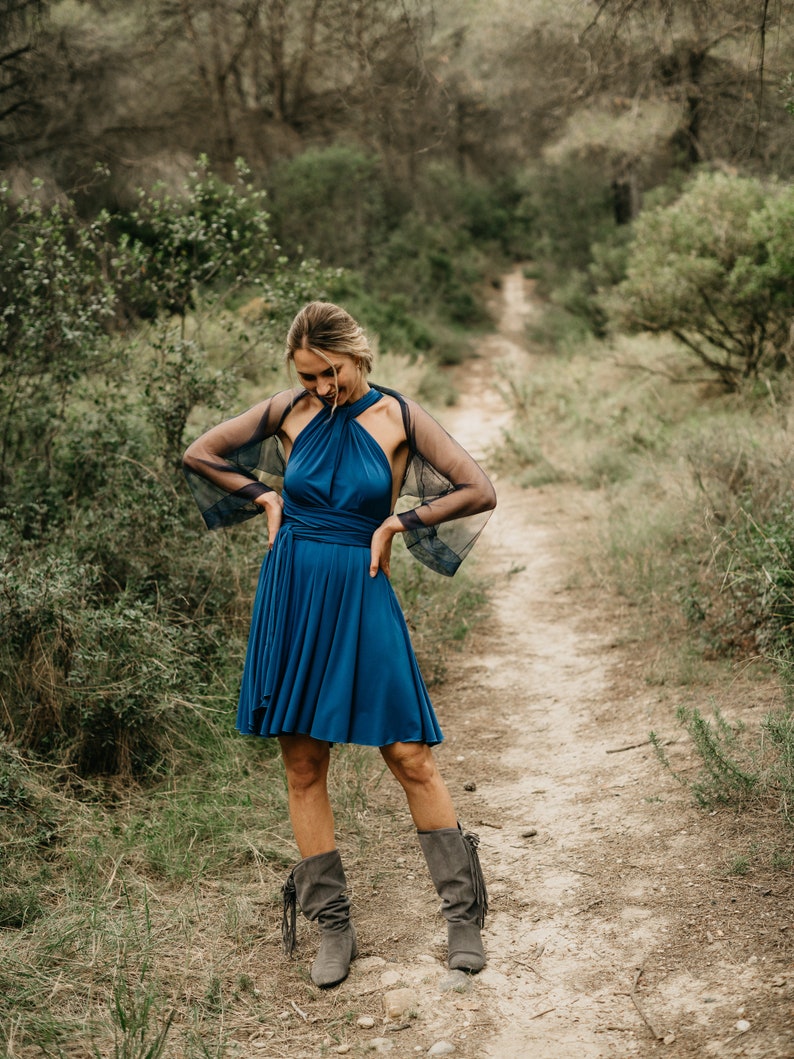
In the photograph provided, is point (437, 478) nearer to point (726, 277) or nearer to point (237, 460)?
point (237, 460)

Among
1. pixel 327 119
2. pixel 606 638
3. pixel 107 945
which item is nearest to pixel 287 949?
pixel 107 945

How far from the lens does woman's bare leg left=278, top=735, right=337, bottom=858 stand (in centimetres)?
299

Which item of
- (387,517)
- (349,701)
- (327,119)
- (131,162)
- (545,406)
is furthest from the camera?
(327,119)

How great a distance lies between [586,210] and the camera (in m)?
20.4

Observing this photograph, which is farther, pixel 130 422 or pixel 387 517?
pixel 130 422

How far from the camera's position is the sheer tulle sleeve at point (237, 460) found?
3.16 m

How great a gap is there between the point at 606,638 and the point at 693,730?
2.04 m

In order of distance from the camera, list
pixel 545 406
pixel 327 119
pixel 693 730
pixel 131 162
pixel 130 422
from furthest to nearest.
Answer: pixel 327 119 → pixel 545 406 → pixel 131 162 → pixel 130 422 → pixel 693 730

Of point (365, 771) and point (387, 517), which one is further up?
point (387, 517)

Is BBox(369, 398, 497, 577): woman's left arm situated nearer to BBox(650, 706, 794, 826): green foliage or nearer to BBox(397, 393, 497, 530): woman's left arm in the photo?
BBox(397, 393, 497, 530): woman's left arm

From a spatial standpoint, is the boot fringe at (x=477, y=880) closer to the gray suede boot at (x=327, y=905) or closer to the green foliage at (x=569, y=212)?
the gray suede boot at (x=327, y=905)

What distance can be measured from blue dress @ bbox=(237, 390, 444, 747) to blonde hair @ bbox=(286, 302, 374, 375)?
0.19m

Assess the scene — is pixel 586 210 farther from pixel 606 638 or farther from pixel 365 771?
pixel 365 771

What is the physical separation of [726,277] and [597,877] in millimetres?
7375
